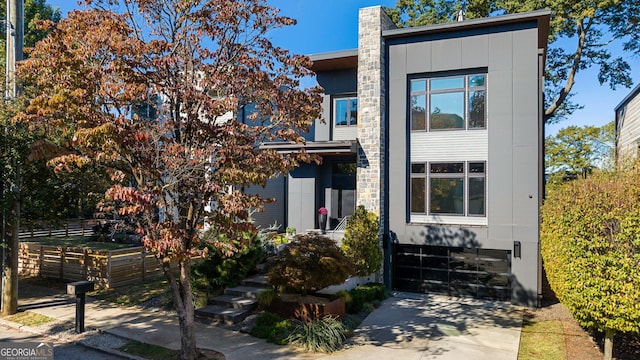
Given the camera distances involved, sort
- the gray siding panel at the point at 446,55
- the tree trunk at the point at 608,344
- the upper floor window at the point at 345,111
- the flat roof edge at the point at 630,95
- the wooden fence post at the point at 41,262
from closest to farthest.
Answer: the tree trunk at the point at 608,344 → the gray siding panel at the point at 446,55 → the wooden fence post at the point at 41,262 → the flat roof edge at the point at 630,95 → the upper floor window at the point at 345,111

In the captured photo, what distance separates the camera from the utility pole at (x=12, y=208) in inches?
373

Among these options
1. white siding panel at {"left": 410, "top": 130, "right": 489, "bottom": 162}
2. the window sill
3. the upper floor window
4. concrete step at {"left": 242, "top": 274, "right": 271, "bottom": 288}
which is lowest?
concrete step at {"left": 242, "top": 274, "right": 271, "bottom": 288}

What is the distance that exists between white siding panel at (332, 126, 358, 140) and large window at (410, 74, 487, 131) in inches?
109

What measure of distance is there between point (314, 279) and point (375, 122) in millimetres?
6567

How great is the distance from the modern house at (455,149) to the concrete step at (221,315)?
19.1 ft

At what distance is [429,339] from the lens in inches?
345

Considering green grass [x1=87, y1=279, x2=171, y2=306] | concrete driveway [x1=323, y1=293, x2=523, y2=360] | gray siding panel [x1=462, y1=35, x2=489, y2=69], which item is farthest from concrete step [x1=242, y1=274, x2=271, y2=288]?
gray siding panel [x1=462, y1=35, x2=489, y2=69]

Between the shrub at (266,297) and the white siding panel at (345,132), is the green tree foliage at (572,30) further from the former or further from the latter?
the shrub at (266,297)

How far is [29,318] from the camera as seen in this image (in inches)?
372

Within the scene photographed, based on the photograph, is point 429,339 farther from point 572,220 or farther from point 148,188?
point 148,188

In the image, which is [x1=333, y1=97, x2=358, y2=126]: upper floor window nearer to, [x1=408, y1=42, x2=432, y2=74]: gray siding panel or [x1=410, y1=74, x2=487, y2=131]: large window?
[x1=408, y1=42, x2=432, y2=74]: gray siding panel

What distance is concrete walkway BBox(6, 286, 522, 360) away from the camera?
25.8 ft

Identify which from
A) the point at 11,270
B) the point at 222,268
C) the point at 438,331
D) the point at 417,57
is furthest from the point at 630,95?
the point at 11,270

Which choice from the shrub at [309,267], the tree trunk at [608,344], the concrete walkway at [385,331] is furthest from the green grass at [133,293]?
the tree trunk at [608,344]
